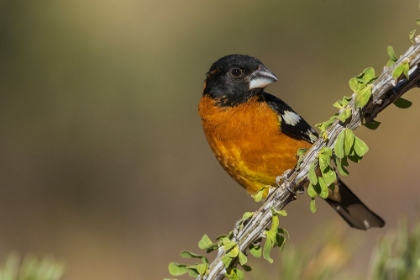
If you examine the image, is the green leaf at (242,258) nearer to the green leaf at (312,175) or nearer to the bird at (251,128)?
the green leaf at (312,175)

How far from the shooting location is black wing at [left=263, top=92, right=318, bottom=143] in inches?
134

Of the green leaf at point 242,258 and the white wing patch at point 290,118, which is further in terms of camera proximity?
the white wing patch at point 290,118

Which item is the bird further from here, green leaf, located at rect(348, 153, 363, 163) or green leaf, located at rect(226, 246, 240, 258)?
green leaf, located at rect(348, 153, 363, 163)

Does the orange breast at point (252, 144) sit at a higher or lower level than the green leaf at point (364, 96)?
higher

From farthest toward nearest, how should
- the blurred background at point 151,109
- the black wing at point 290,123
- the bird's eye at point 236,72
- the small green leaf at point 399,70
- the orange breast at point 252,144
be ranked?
the blurred background at point 151,109 → the bird's eye at point 236,72 → the black wing at point 290,123 → the orange breast at point 252,144 → the small green leaf at point 399,70

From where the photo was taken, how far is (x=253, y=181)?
3350mm

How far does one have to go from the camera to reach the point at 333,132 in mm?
1222

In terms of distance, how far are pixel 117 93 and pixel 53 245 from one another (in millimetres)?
1760

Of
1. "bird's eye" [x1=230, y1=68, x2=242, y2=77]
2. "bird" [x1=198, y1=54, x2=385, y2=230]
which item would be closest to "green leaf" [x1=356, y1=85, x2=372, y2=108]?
"bird" [x1=198, y1=54, x2=385, y2=230]

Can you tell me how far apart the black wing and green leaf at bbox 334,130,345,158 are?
212 centimetres

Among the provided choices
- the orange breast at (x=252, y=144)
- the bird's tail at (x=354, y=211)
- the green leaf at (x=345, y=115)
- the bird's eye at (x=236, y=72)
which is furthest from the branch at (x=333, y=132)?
the bird's tail at (x=354, y=211)

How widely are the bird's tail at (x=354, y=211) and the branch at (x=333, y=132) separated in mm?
2366

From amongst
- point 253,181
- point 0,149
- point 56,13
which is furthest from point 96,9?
point 253,181

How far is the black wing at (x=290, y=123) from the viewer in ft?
11.1
